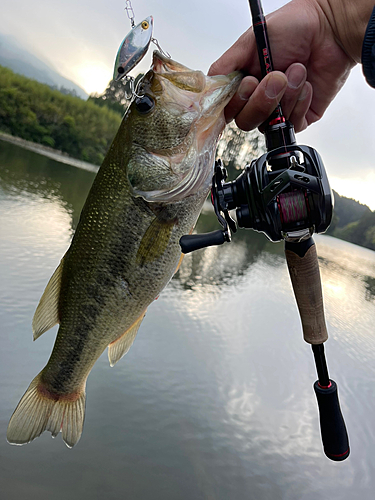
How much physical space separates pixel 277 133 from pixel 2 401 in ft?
11.9

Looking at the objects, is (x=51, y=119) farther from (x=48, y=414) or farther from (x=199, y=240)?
(x=199, y=240)

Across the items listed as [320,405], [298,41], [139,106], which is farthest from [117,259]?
[298,41]

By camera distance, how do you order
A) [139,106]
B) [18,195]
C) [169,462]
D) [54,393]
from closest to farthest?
[139,106], [54,393], [169,462], [18,195]

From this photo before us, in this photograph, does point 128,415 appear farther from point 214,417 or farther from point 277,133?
point 277,133

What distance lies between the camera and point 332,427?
1.60 meters

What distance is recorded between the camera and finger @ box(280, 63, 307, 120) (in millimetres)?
1606

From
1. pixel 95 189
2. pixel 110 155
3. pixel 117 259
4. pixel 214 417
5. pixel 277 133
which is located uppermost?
pixel 277 133

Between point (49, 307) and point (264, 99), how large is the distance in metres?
1.47

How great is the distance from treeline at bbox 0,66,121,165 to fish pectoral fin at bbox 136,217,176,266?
1838 inches

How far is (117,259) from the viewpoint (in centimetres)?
161

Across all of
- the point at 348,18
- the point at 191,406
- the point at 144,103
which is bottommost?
the point at 191,406

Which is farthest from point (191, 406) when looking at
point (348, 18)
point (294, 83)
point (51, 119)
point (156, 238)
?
point (51, 119)

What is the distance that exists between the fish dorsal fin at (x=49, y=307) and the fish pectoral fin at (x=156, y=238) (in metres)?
0.47

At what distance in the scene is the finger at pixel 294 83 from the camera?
161 centimetres
